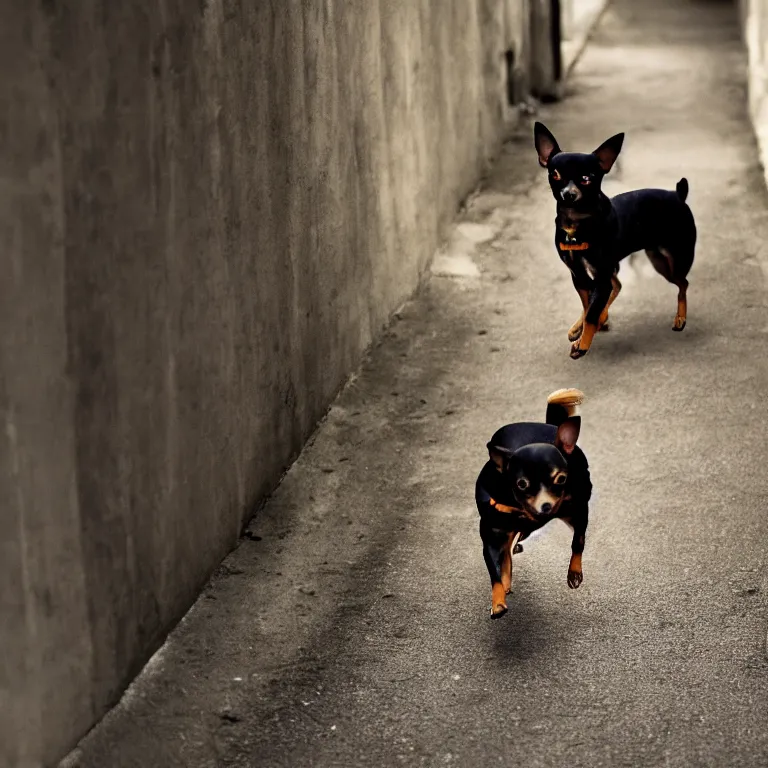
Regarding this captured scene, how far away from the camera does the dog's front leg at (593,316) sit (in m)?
6.17

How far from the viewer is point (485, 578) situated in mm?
4820

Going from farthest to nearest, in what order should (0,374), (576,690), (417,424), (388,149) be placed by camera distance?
(388,149), (417,424), (576,690), (0,374)

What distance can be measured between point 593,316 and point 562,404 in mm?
2063

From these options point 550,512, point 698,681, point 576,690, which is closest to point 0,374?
point 550,512

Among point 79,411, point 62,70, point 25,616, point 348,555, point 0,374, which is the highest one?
point 62,70

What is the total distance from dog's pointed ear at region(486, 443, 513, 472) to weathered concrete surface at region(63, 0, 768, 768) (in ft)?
2.34

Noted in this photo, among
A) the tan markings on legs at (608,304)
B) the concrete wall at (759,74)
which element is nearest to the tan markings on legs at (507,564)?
the tan markings on legs at (608,304)

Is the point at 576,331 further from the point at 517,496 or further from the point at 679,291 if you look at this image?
the point at 517,496

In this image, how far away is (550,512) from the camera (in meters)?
4.04

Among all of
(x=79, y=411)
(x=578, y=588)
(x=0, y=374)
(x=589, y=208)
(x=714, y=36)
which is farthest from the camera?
(x=714, y=36)

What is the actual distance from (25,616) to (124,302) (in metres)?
0.99

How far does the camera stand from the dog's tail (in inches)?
170

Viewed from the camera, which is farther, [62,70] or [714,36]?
[714,36]

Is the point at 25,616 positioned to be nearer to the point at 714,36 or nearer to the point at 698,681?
the point at 698,681
